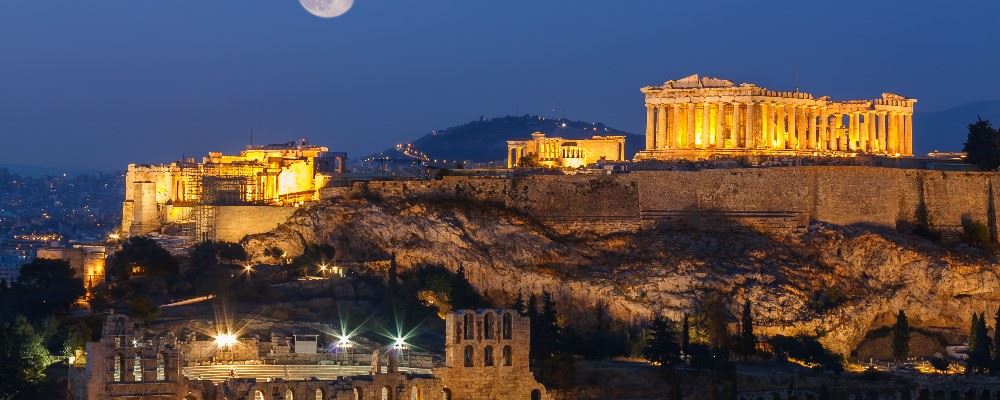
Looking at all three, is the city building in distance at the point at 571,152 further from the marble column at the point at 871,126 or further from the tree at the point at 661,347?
the tree at the point at 661,347

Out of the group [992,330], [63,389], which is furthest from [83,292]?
[992,330]

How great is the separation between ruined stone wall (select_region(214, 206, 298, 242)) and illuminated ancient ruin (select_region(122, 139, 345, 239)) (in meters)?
2.12

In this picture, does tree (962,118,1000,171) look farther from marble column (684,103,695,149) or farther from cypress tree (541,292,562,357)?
cypress tree (541,292,562,357)

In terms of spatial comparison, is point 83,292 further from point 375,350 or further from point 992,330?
point 992,330

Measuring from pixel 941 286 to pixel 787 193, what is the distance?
663cm

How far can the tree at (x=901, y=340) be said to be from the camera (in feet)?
246

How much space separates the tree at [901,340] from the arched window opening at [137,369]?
26713 mm

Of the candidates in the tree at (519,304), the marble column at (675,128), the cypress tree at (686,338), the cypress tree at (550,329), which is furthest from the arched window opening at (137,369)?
the marble column at (675,128)

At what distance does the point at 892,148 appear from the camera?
100562 mm

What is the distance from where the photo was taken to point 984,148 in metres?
89.1

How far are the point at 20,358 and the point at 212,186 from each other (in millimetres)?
25395

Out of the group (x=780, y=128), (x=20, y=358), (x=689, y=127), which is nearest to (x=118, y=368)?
(x=20, y=358)

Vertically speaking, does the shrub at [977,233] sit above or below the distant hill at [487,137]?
below

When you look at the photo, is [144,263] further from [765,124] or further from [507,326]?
[765,124]
